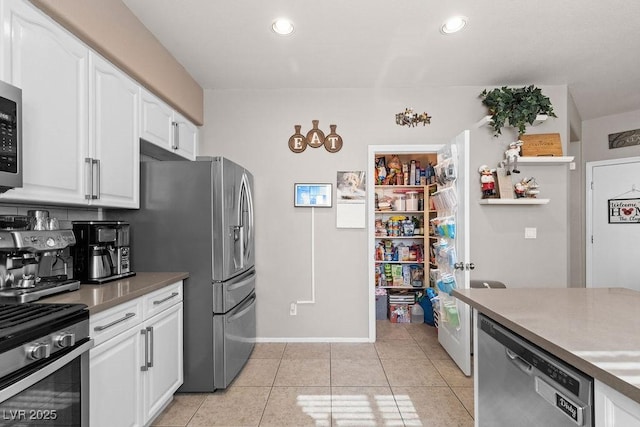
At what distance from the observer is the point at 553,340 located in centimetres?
97

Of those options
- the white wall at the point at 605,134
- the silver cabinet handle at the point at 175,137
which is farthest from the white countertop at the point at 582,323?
the white wall at the point at 605,134

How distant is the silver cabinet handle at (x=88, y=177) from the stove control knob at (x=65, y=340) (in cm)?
84

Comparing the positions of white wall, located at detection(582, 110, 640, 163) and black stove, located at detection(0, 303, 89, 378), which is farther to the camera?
white wall, located at detection(582, 110, 640, 163)

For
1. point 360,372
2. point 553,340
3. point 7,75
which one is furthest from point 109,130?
point 360,372

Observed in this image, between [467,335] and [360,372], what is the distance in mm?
940

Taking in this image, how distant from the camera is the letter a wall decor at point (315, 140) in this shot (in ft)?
11.0

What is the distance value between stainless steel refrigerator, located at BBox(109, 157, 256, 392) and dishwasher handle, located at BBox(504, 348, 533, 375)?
1861mm

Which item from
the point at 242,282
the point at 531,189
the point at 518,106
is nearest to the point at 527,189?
the point at 531,189

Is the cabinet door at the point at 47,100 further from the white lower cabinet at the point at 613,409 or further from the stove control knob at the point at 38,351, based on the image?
the white lower cabinet at the point at 613,409

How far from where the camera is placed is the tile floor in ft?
6.79

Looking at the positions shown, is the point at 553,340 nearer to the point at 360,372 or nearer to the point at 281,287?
the point at 360,372

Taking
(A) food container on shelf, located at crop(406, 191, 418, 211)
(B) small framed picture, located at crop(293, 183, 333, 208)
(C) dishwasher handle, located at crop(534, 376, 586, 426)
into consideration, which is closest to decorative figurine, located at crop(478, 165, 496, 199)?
(A) food container on shelf, located at crop(406, 191, 418, 211)

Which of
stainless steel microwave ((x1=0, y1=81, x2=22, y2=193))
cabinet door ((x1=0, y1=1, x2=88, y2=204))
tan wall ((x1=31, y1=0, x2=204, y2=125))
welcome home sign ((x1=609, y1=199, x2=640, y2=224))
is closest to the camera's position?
stainless steel microwave ((x1=0, y1=81, x2=22, y2=193))

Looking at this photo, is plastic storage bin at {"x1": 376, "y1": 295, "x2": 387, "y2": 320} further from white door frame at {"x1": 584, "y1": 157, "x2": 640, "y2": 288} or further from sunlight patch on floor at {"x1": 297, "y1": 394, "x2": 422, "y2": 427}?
white door frame at {"x1": 584, "y1": 157, "x2": 640, "y2": 288}
